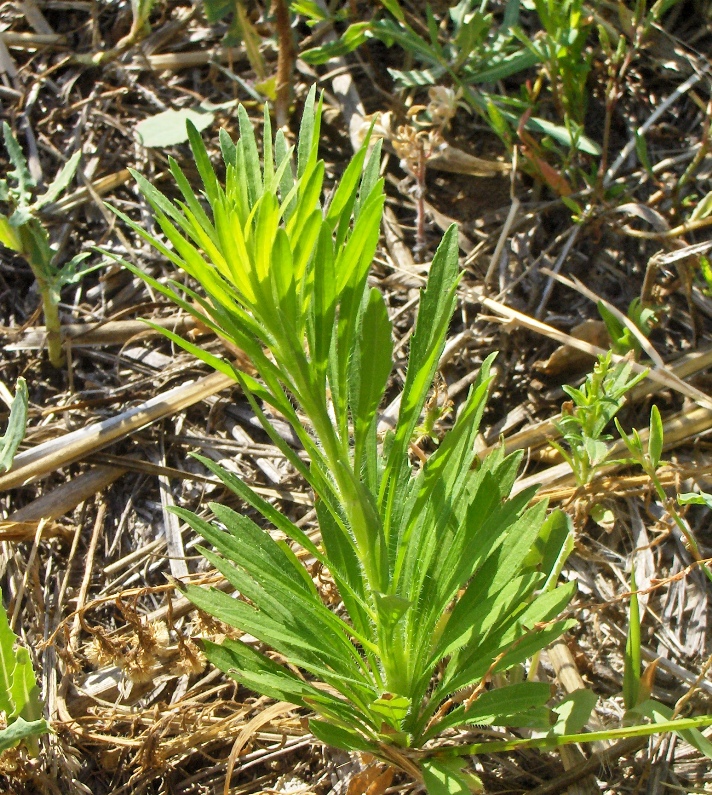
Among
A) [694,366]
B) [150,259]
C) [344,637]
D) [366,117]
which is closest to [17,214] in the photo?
[150,259]

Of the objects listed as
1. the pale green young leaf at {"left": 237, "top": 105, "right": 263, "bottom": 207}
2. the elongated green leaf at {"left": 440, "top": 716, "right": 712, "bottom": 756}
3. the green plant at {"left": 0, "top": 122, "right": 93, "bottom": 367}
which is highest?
the pale green young leaf at {"left": 237, "top": 105, "right": 263, "bottom": 207}

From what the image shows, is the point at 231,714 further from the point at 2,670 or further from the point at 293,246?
the point at 293,246

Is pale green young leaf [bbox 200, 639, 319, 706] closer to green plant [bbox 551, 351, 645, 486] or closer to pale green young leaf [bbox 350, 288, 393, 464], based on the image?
pale green young leaf [bbox 350, 288, 393, 464]

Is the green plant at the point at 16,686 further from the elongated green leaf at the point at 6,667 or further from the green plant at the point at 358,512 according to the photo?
the green plant at the point at 358,512

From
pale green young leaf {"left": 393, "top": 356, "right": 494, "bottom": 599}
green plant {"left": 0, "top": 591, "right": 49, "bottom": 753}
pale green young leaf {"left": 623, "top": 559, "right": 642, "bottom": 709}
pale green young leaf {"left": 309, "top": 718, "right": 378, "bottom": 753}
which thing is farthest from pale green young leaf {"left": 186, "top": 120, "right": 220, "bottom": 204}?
pale green young leaf {"left": 623, "top": 559, "right": 642, "bottom": 709}

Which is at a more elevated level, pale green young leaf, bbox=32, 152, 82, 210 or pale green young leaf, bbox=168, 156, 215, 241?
pale green young leaf, bbox=168, 156, 215, 241

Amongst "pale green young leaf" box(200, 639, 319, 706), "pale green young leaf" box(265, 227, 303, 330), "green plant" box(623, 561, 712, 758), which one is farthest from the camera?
"green plant" box(623, 561, 712, 758)
